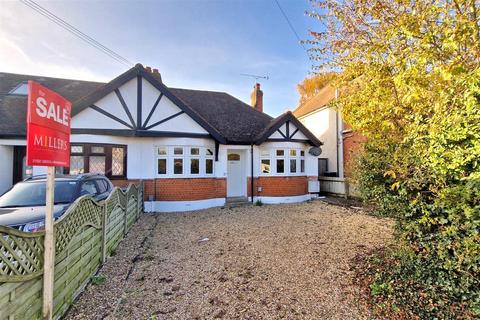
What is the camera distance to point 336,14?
4.85 m

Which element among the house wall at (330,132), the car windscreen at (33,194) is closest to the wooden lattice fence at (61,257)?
the car windscreen at (33,194)

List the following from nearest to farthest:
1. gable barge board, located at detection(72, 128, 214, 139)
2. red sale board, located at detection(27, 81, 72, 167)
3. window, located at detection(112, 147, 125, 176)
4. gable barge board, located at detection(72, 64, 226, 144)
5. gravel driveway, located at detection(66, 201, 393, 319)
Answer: red sale board, located at detection(27, 81, 72, 167)
gravel driveway, located at detection(66, 201, 393, 319)
gable barge board, located at detection(72, 64, 226, 144)
gable barge board, located at detection(72, 128, 214, 139)
window, located at detection(112, 147, 125, 176)

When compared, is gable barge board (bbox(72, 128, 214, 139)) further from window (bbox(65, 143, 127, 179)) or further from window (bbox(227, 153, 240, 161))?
window (bbox(227, 153, 240, 161))

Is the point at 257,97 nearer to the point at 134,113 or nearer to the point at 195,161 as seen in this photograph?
the point at 195,161

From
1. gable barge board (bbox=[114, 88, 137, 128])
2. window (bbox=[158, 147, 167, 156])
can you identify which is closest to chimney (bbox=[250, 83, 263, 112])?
window (bbox=[158, 147, 167, 156])

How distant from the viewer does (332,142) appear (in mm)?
16641

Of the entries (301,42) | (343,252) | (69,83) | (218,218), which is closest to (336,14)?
(301,42)

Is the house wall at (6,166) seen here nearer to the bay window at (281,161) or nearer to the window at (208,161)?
the window at (208,161)

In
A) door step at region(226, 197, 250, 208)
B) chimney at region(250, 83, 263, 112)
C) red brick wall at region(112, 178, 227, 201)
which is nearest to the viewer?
red brick wall at region(112, 178, 227, 201)

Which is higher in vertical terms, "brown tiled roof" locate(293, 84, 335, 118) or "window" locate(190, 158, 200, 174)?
"brown tiled roof" locate(293, 84, 335, 118)

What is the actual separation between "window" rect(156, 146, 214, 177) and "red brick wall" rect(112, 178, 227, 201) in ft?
1.04

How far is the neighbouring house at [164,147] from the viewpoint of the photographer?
9.70 meters

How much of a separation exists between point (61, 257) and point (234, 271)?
2.82 metres

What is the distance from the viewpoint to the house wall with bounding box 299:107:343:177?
15.9 m
